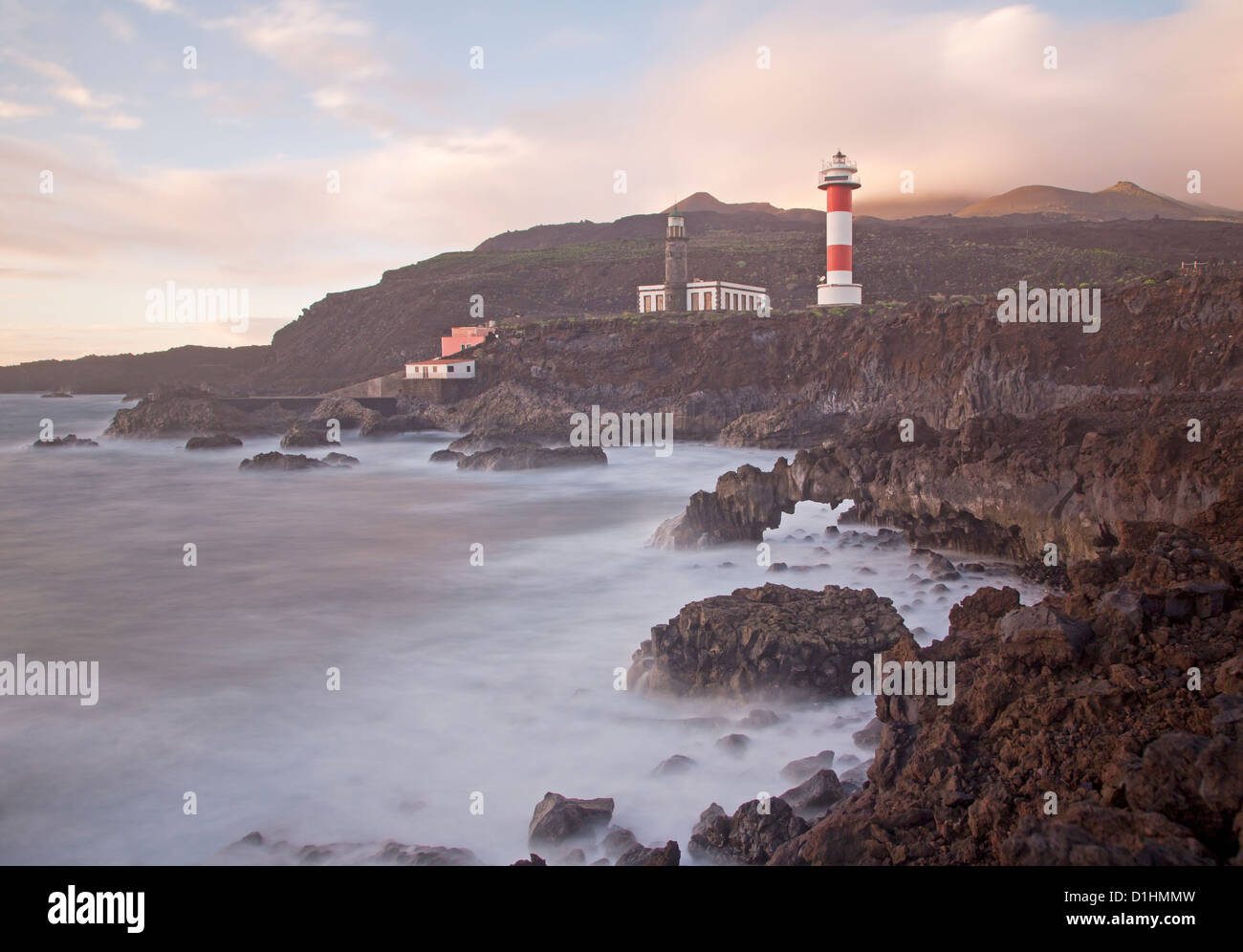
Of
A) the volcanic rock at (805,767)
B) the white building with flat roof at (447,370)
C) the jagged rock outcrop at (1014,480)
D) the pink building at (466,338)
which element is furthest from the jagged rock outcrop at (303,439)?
the volcanic rock at (805,767)

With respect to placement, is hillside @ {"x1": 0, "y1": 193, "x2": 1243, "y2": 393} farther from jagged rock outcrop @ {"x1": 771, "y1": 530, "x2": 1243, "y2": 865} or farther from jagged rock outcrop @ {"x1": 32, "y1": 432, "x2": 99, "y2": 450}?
jagged rock outcrop @ {"x1": 771, "y1": 530, "x2": 1243, "y2": 865}

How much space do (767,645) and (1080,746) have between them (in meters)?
2.88

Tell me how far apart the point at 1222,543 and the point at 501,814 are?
17.9 ft

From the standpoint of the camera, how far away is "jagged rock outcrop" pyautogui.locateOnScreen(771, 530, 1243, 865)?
3.13 m

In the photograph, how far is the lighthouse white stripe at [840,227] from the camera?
35.2 m

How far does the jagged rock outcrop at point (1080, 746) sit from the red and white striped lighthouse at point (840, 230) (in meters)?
32.3

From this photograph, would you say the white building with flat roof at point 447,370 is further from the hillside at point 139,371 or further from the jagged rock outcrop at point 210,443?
the hillside at point 139,371

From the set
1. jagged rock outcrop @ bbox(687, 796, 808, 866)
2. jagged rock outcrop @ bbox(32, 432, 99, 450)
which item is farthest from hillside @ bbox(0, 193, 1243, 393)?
jagged rock outcrop @ bbox(687, 796, 808, 866)

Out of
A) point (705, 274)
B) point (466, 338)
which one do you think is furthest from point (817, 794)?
point (705, 274)

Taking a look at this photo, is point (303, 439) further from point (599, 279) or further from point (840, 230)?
point (599, 279)

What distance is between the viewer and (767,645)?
6539 mm

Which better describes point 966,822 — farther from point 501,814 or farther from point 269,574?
point 269,574

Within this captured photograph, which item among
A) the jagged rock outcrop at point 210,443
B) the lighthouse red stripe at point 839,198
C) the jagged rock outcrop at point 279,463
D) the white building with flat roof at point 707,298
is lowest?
the jagged rock outcrop at point 279,463

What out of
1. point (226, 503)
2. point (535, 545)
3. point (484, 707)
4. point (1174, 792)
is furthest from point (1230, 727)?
point (226, 503)
